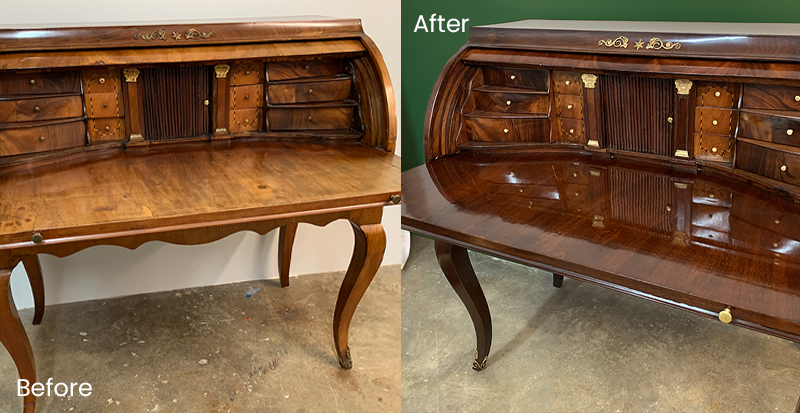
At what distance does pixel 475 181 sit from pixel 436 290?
1153 millimetres

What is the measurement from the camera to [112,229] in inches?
71.5

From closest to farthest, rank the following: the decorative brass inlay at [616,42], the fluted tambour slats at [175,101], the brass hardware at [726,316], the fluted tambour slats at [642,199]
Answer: the brass hardware at [726,316]
the fluted tambour slats at [642,199]
the decorative brass inlay at [616,42]
the fluted tambour slats at [175,101]

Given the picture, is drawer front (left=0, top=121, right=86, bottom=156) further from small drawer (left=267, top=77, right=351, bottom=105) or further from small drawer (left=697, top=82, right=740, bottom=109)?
small drawer (left=697, top=82, right=740, bottom=109)

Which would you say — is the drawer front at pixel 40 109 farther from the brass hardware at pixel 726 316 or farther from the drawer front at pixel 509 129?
the brass hardware at pixel 726 316

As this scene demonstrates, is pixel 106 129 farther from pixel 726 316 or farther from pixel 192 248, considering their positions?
pixel 726 316

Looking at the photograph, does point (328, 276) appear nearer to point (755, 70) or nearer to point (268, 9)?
point (268, 9)

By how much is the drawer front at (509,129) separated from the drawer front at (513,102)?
4 centimetres

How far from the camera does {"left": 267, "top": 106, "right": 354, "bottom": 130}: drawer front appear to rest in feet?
8.47

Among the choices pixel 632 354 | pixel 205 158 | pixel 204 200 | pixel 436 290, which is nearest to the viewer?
pixel 204 200

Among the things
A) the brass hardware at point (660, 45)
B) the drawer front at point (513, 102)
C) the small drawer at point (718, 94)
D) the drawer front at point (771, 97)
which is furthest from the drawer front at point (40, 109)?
the drawer front at point (771, 97)

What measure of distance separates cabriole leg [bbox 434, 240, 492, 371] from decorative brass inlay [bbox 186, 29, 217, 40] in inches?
43.1

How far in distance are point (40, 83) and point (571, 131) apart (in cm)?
189

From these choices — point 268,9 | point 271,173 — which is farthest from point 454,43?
point 271,173

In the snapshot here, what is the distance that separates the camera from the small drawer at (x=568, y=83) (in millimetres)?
2318
